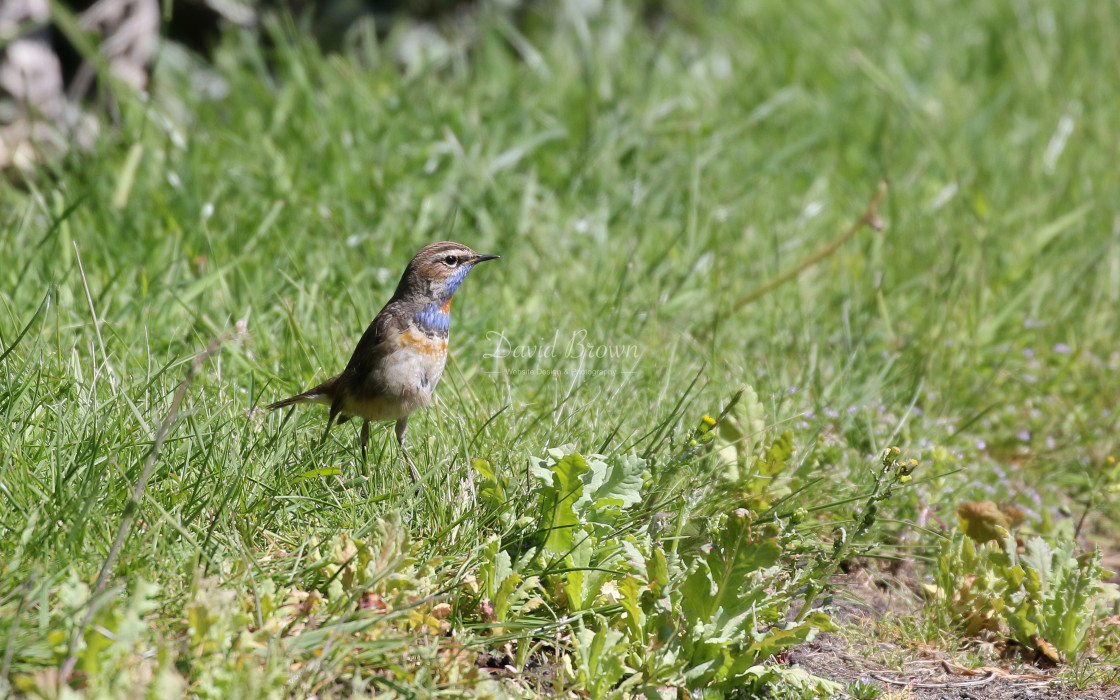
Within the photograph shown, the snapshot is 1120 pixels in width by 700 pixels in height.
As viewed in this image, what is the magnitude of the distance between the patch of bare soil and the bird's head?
1.89 m

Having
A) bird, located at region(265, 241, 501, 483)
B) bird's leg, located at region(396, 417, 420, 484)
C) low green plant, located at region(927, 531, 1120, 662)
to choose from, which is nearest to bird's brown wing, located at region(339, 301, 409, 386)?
bird, located at region(265, 241, 501, 483)

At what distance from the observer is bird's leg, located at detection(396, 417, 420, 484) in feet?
12.4

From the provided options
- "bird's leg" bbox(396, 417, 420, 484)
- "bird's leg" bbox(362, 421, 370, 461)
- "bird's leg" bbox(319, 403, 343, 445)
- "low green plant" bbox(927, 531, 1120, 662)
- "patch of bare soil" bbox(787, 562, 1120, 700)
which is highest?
"bird's leg" bbox(319, 403, 343, 445)

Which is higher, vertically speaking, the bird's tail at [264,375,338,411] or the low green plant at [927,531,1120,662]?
the bird's tail at [264,375,338,411]

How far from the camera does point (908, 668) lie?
370 centimetres

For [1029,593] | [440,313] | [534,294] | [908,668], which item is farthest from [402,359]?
[1029,593]

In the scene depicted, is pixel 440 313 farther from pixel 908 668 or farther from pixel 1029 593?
pixel 1029 593

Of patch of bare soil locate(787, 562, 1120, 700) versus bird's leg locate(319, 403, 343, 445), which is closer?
patch of bare soil locate(787, 562, 1120, 700)

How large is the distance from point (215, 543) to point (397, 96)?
4351mm

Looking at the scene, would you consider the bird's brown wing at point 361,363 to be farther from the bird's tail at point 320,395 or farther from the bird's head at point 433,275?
the bird's head at point 433,275

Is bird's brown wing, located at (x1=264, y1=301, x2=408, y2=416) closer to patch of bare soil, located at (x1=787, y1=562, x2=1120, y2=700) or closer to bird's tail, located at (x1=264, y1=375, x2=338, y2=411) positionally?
bird's tail, located at (x1=264, y1=375, x2=338, y2=411)

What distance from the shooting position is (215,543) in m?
3.30

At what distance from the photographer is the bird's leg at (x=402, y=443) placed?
377 cm

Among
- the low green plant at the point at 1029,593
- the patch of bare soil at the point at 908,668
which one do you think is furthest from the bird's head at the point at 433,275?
the low green plant at the point at 1029,593
